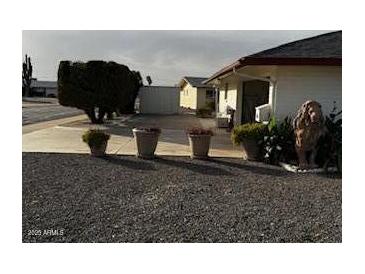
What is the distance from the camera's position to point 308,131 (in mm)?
7559

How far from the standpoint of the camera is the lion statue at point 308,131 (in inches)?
293

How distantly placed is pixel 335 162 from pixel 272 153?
46.5 inches

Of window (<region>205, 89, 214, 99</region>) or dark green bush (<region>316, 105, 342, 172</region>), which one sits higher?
window (<region>205, 89, 214, 99</region>)

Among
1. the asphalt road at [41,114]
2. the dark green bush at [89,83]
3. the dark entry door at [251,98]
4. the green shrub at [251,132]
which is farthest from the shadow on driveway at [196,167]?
the asphalt road at [41,114]

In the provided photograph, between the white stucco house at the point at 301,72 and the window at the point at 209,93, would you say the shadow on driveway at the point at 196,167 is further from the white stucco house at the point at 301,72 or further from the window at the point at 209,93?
the window at the point at 209,93

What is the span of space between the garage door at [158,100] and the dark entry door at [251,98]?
544 inches

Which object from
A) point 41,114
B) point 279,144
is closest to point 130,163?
point 279,144

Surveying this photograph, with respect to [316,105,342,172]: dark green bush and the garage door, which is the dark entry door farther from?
the garage door

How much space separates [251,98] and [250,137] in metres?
6.07

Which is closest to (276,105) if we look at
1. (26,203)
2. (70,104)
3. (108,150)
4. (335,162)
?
(335,162)

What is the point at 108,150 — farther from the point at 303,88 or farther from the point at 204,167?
the point at 303,88

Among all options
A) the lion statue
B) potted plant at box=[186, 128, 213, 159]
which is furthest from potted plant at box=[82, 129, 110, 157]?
the lion statue

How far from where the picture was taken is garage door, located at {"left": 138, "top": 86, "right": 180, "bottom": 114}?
27.8 metres

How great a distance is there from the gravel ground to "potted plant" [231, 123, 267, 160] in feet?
1.64
